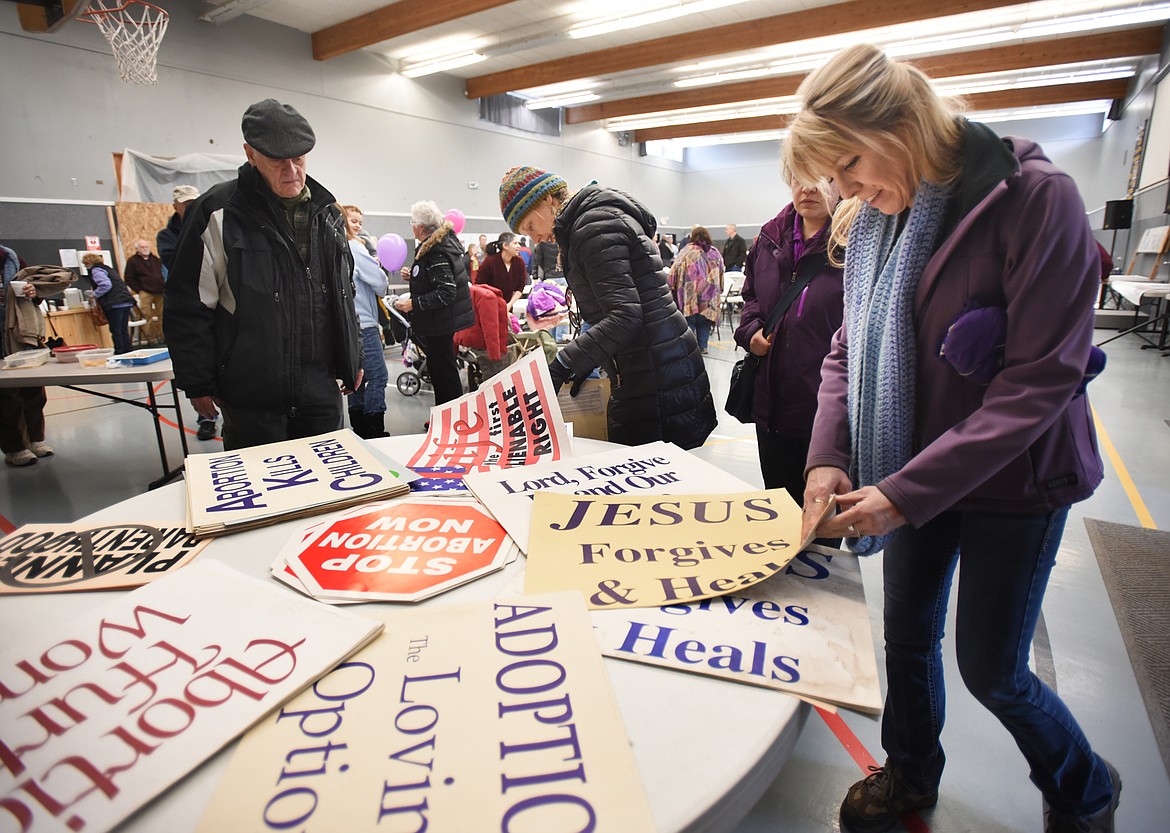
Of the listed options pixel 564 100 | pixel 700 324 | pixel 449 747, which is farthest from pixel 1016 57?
pixel 449 747

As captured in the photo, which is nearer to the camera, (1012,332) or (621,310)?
(1012,332)

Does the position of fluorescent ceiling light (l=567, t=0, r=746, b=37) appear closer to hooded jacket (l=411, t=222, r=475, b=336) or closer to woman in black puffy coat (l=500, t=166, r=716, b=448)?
hooded jacket (l=411, t=222, r=475, b=336)

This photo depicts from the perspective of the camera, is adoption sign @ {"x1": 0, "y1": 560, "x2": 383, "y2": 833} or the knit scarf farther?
the knit scarf

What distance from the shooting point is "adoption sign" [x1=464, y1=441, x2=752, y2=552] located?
1.05 m

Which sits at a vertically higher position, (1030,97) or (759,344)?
(1030,97)

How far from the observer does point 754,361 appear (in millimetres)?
1946

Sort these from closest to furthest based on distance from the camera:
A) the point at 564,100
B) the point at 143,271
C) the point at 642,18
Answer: the point at 143,271 → the point at 642,18 → the point at 564,100

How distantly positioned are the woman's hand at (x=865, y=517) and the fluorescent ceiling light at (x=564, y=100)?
13346 mm

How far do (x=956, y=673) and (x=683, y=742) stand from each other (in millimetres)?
1593

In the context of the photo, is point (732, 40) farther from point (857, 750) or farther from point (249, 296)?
point (857, 750)

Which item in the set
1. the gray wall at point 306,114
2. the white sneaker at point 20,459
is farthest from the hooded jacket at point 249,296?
the gray wall at point 306,114

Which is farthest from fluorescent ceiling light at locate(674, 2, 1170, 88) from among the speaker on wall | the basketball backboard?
the basketball backboard

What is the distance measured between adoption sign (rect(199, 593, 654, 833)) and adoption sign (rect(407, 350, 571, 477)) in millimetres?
623

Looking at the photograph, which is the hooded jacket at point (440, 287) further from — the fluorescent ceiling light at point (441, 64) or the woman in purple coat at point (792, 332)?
the fluorescent ceiling light at point (441, 64)
